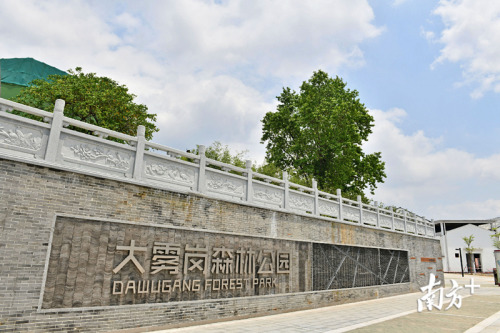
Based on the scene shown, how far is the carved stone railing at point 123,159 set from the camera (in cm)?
559

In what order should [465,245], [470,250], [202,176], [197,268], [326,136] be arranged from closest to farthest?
1. [197,268]
2. [202,176]
3. [326,136]
4. [470,250]
5. [465,245]

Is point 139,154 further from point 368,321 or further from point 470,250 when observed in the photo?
point 470,250

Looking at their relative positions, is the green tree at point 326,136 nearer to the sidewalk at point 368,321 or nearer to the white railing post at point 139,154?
the sidewalk at point 368,321

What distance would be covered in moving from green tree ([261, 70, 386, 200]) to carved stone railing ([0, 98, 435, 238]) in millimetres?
7827

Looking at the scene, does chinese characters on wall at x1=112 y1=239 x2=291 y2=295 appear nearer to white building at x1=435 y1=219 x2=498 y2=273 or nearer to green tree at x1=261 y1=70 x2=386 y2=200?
green tree at x1=261 y1=70 x2=386 y2=200

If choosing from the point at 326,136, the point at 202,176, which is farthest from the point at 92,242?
the point at 326,136

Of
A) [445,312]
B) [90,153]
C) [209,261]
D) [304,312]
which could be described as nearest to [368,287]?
[445,312]

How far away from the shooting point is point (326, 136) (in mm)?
18250

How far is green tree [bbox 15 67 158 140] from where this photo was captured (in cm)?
1427

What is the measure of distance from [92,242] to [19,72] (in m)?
21.6

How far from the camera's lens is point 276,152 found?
21406mm

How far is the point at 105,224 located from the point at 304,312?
6153 millimetres

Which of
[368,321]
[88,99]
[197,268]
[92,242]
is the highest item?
[88,99]

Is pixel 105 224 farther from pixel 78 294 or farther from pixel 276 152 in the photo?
pixel 276 152
